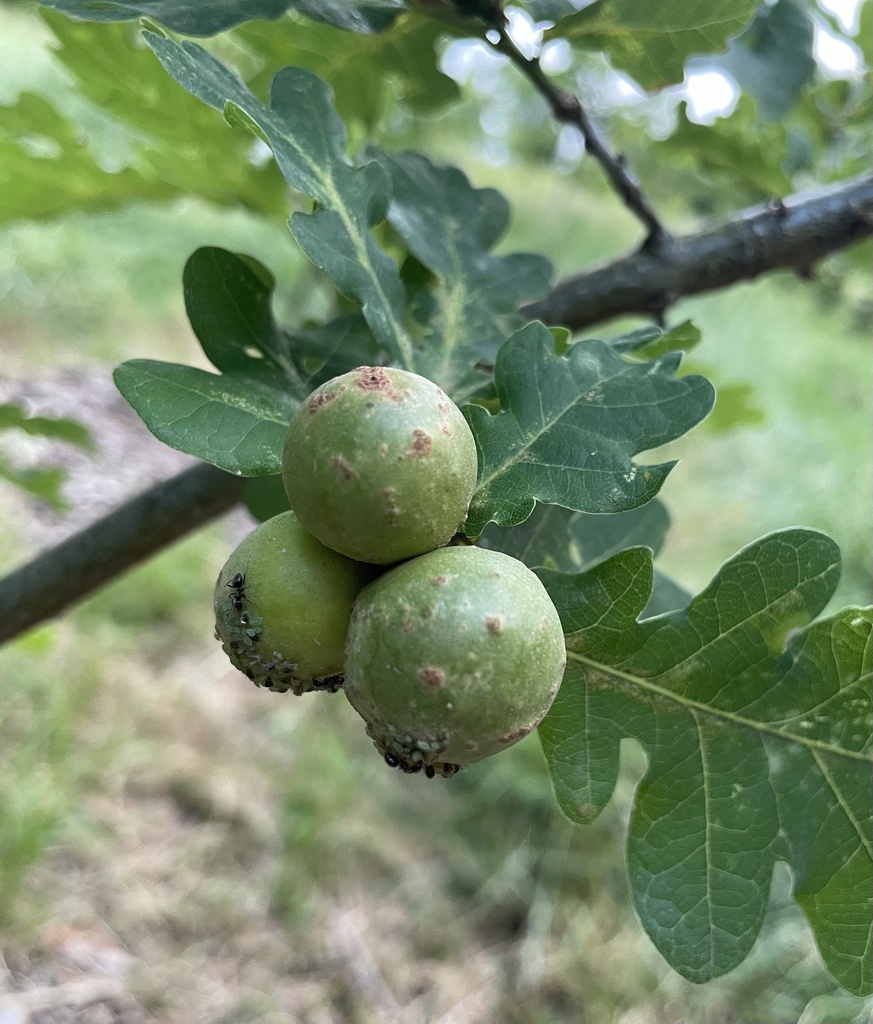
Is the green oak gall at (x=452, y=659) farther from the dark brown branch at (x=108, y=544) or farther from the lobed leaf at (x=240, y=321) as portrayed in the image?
the dark brown branch at (x=108, y=544)

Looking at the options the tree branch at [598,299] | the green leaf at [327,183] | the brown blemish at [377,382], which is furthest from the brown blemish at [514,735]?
the tree branch at [598,299]

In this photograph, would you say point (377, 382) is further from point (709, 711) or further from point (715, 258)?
point (715, 258)

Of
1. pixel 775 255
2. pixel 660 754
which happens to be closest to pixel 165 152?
pixel 775 255

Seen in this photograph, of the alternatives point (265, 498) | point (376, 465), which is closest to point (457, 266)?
point (265, 498)

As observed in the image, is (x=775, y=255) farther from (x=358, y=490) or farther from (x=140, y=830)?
(x=140, y=830)

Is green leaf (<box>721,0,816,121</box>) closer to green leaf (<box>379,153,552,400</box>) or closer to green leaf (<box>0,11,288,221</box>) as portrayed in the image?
green leaf (<box>379,153,552,400</box>)
